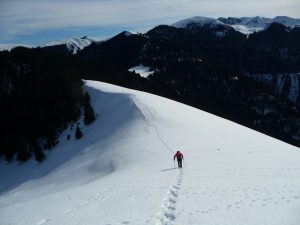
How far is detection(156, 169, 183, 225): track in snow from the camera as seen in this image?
15.5 metres

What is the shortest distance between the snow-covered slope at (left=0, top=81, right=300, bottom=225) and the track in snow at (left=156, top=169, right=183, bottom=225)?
0.19 ft

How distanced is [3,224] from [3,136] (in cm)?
5199

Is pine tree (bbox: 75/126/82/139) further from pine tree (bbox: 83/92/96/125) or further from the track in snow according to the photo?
the track in snow

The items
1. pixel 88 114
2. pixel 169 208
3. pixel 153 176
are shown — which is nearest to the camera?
pixel 169 208

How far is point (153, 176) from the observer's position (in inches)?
1086

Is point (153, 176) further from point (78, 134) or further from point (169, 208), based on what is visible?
point (78, 134)

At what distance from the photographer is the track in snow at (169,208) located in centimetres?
1550

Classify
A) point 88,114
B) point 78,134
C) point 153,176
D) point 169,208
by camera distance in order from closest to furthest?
point 169,208, point 153,176, point 78,134, point 88,114

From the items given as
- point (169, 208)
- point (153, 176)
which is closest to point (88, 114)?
point (153, 176)

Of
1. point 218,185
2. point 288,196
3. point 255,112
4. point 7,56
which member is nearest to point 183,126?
point 218,185

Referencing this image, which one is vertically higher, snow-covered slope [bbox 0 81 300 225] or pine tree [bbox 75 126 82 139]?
snow-covered slope [bbox 0 81 300 225]

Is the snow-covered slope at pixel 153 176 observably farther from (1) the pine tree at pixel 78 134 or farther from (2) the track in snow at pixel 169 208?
(1) the pine tree at pixel 78 134

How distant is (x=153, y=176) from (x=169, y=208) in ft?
33.2

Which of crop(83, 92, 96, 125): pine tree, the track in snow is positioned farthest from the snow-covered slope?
crop(83, 92, 96, 125): pine tree
